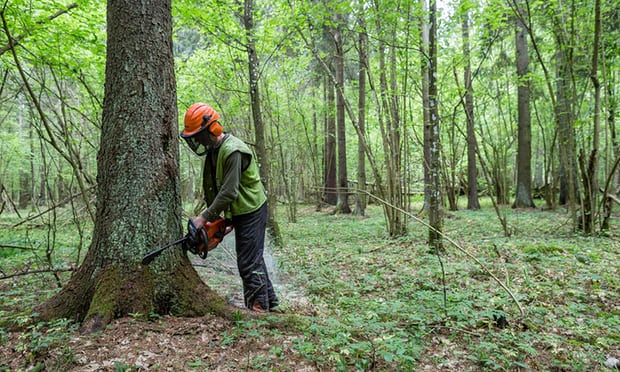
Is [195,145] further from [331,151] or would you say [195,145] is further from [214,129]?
[331,151]

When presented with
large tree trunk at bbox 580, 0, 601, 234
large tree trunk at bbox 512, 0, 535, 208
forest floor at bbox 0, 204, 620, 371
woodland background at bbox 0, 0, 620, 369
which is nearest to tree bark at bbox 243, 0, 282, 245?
woodland background at bbox 0, 0, 620, 369

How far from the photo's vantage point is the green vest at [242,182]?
10.5ft

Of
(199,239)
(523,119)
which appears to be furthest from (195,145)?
(523,119)

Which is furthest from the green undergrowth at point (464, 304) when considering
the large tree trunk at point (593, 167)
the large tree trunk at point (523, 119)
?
the large tree trunk at point (523, 119)

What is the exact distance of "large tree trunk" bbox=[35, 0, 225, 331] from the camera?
109 inches

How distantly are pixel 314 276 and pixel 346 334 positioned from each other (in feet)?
8.22

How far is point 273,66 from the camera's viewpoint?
39.0ft

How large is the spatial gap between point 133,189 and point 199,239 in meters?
0.68

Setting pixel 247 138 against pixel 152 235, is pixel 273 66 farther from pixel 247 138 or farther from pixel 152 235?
pixel 152 235

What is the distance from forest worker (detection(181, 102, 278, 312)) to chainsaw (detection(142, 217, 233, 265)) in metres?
0.06

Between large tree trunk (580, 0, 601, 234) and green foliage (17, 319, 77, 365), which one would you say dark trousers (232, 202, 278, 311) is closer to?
green foliage (17, 319, 77, 365)

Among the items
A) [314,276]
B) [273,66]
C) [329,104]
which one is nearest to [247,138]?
[273,66]

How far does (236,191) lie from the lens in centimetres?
312

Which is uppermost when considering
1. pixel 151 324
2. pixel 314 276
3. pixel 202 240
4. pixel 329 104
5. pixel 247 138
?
pixel 329 104
